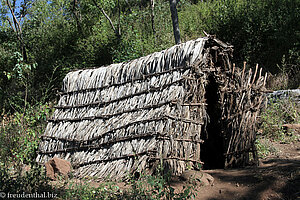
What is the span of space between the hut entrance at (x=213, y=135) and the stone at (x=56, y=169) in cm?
288

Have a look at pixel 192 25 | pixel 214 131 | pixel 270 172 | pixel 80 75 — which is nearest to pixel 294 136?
pixel 214 131

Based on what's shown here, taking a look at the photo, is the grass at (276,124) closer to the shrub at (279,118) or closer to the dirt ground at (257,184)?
the shrub at (279,118)

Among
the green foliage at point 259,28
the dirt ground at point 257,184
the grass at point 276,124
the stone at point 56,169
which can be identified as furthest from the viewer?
the green foliage at point 259,28

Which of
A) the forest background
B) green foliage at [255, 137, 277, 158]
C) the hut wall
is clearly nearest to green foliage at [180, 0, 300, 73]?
the forest background

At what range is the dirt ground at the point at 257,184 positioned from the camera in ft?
11.3

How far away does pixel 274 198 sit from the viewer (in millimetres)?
3359

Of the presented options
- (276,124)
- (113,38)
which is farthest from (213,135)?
(113,38)

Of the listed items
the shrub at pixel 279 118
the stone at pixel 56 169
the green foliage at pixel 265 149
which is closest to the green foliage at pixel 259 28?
the shrub at pixel 279 118

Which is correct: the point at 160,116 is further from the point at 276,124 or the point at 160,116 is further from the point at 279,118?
the point at 279,118

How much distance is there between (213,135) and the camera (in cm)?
579

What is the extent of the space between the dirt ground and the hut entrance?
1.39 meters

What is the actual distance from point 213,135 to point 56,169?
3.31 m

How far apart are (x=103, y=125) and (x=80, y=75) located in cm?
178

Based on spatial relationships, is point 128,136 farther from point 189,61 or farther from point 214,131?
point 214,131
